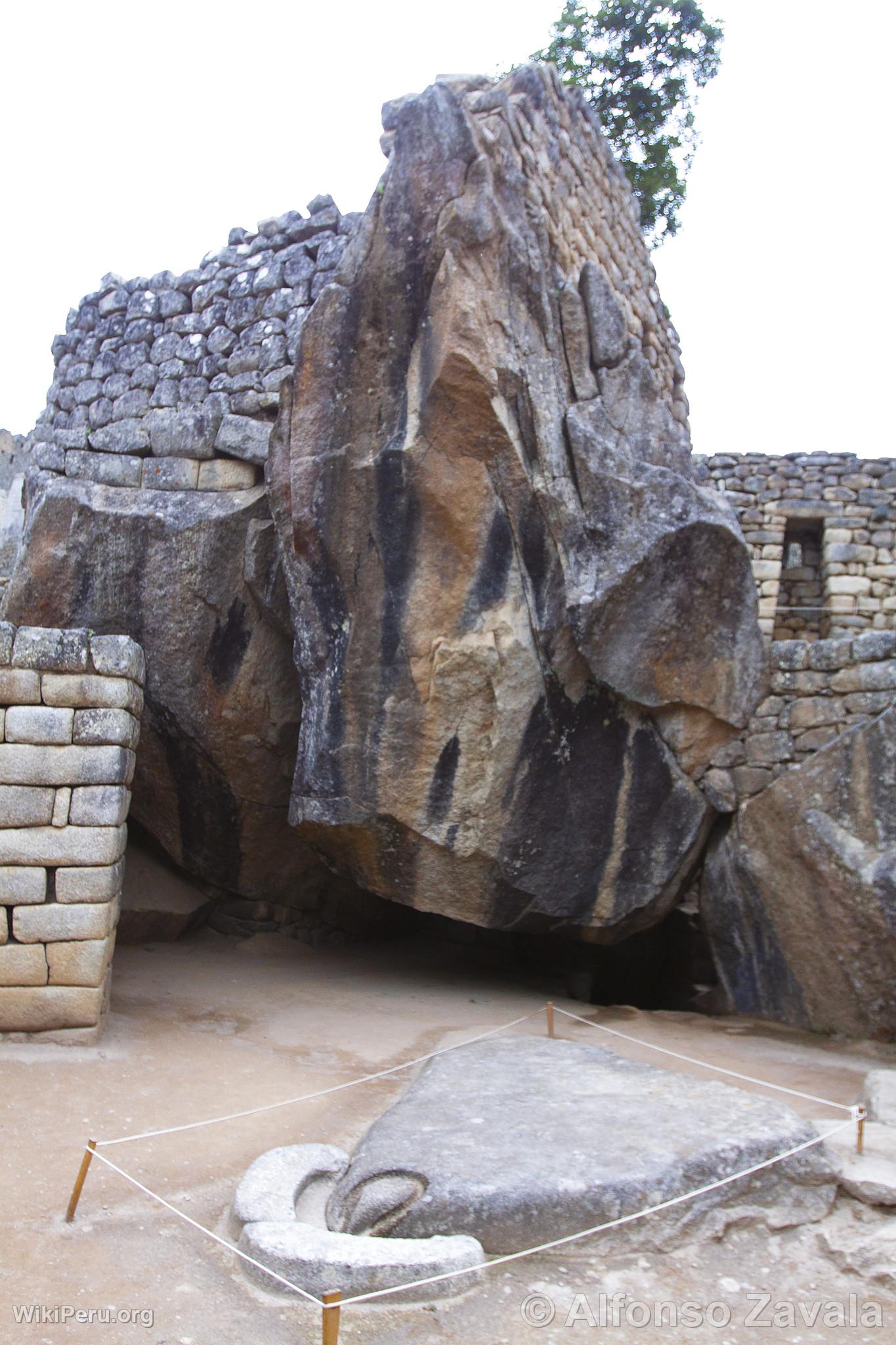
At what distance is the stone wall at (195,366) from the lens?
7.49 meters

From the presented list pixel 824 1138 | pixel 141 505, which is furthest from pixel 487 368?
pixel 824 1138

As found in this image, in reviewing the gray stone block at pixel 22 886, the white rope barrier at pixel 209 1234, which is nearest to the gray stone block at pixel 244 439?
the gray stone block at pixel 22 886

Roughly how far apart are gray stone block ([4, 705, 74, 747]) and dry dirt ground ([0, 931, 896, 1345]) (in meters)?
1.52

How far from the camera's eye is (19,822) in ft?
17.0

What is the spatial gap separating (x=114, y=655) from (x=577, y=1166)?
3.51 meters

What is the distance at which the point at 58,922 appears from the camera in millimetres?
5172

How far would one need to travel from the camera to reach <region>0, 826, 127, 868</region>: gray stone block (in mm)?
5172

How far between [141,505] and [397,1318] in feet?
19.4

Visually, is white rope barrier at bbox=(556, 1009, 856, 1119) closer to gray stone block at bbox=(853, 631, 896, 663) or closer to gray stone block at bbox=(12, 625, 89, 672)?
gray stone block at bbox=(853, 631, 896, 663)

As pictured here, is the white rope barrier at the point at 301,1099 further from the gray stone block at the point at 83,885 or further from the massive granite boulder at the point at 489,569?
the gray stone block at the point at 83,885

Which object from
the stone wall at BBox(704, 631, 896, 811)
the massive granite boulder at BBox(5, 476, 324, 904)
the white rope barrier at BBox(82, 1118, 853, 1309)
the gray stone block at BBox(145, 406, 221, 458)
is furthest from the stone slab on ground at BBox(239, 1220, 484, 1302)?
the gray stone block at BBox(145, 406, 221, 458)

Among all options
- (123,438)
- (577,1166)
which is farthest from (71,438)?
(577,1166)

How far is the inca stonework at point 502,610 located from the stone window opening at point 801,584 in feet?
12.9

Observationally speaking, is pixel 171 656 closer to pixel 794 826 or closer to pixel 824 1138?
pixel 794 826
